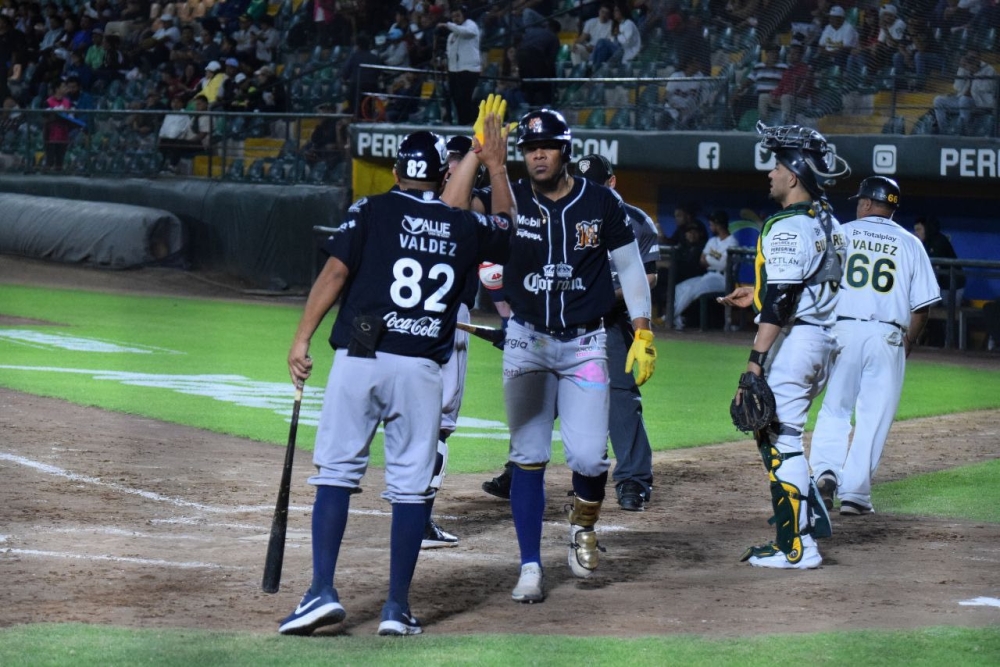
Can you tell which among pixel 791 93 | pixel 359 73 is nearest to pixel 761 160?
pixel 791 93

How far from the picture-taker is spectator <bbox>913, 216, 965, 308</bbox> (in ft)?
51.7

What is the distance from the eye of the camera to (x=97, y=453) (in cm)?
836

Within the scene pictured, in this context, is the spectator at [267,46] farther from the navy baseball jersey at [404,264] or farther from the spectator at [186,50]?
the navy baseball jersey at [404,264]

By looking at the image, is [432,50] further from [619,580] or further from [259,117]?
[619,580]

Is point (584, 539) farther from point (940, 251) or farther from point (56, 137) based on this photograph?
point (56, 137)

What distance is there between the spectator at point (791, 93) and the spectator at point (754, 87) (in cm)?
6

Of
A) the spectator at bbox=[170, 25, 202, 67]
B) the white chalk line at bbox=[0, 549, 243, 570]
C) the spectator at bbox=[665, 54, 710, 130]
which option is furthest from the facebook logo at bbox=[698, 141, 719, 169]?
the white chalk line at bbox=[0, 549, 243, 570]

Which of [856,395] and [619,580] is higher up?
[856,395]

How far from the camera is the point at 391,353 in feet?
15.4

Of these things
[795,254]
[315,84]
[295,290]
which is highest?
[315,84]

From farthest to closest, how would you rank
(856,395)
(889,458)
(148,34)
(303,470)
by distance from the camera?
(148,34) → (889,458) → (303,470) → (856,395)

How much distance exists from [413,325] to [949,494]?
4.32 meters

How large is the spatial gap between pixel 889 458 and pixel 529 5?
13294mm

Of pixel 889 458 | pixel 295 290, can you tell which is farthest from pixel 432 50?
pixel 889 458
